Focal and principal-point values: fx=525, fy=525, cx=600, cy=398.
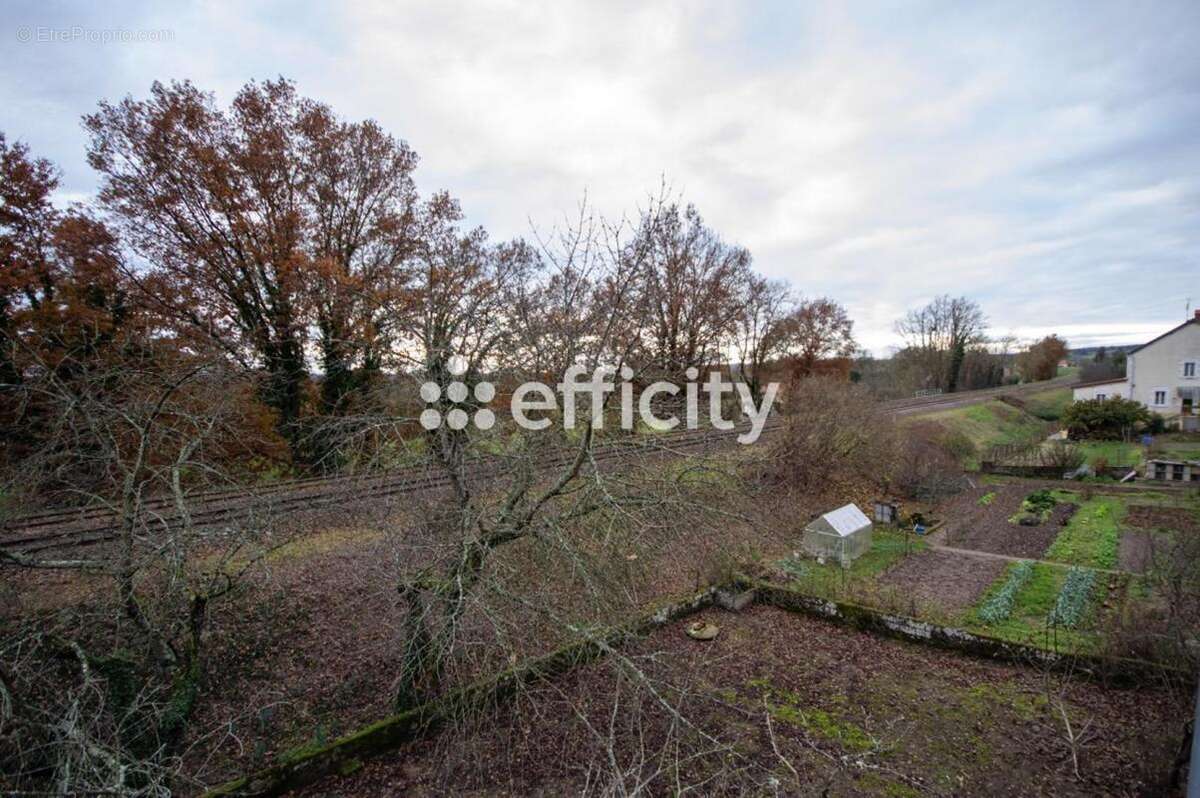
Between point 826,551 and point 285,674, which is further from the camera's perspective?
point 826,551

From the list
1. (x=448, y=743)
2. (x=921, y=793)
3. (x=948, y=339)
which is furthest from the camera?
(x=948, y=339)

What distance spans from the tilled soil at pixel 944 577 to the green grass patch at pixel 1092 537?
5.84 ft

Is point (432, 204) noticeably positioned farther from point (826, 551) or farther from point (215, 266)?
point (826, 551)

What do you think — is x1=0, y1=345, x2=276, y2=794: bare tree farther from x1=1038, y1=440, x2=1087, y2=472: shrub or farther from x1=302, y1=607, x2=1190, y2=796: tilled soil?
x1=1038, y1=440, x2=1087, y2=472: shrub

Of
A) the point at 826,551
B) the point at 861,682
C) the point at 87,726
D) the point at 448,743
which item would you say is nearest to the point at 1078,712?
the point at 861,682

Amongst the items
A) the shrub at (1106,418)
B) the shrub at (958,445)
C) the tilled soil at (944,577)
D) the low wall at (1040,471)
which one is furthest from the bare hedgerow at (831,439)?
the shrub at (1106,418)

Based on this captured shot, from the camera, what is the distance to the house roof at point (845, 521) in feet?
36.9

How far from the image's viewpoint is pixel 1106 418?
26.2 meters

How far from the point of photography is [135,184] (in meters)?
13.0

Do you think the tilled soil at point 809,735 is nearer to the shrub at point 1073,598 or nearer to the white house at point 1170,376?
the shrub at point 1073,598

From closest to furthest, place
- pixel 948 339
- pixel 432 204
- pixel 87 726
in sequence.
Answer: pixel 87 726, pixel 432 204, pixel 948 339

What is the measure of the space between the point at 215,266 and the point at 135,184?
240 centimetres

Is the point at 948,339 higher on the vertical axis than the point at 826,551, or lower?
higher

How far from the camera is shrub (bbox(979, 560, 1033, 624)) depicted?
27.8 feet
